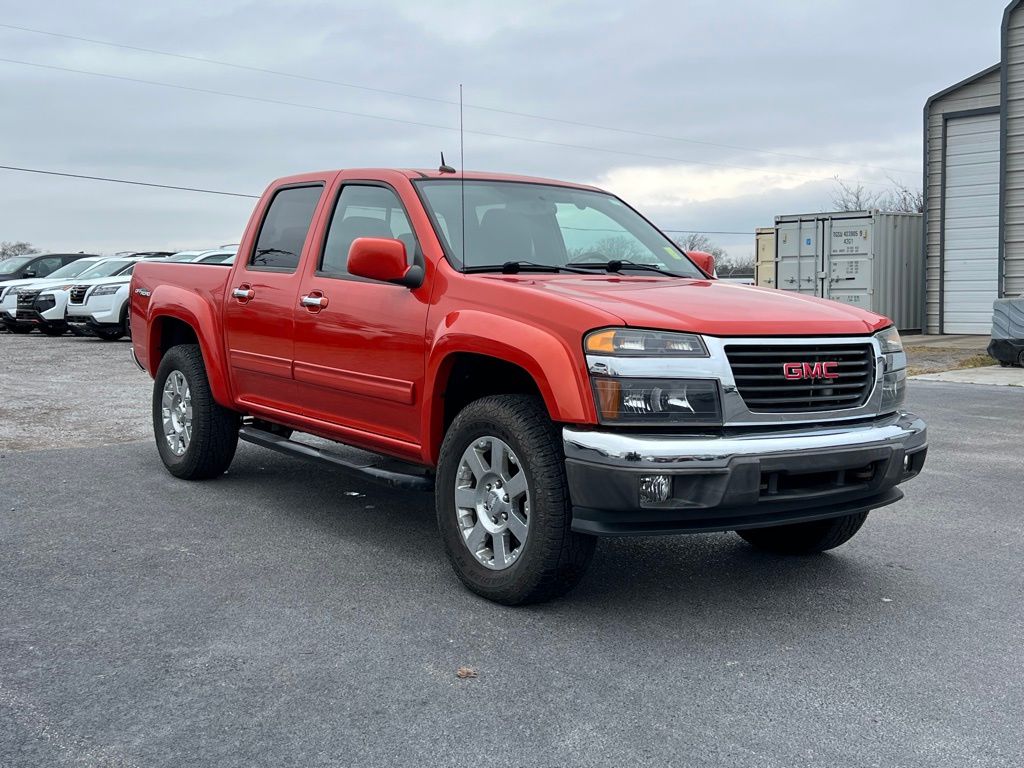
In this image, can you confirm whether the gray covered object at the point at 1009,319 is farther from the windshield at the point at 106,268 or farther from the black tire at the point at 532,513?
the windshield at the point at 106,268

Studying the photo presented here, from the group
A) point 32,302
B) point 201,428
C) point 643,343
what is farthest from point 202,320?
point 32,302

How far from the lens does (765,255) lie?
2556cm

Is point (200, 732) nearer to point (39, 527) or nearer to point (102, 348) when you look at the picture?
point (39, 527)

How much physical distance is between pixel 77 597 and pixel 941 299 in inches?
834

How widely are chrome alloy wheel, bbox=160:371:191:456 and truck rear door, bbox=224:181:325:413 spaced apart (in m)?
0.67

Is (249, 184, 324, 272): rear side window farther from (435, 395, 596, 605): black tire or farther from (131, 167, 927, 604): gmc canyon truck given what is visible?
(435, 395, 596, 605): black tire

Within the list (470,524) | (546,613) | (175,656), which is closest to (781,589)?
(546,613)

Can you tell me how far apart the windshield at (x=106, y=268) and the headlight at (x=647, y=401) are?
20128 millimetres

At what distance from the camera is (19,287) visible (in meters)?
23.8

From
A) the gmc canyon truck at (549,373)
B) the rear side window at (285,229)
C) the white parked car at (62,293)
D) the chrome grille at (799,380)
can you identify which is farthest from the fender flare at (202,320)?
the white parked car at (62,293)

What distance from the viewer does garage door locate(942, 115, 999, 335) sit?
21.7 metres

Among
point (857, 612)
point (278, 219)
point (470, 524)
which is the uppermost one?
point (278, 219)

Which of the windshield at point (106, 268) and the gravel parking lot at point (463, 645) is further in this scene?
the windshield at point (106, 268)

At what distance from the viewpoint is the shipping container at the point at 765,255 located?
25.0 m
